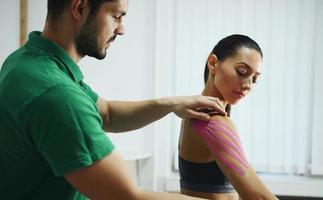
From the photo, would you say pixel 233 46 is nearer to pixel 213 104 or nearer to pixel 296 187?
pixel 213 104

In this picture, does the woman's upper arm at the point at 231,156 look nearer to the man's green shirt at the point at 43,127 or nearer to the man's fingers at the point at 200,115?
the man's fingers at the point at 200,115

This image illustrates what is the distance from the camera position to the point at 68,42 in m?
1.06

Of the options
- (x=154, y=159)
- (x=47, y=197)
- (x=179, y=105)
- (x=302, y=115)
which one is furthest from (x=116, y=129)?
(x=302, y=115)

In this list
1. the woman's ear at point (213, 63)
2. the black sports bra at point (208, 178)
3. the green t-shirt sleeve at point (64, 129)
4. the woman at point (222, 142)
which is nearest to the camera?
the green t-shirt sleeve at point (64, 129)

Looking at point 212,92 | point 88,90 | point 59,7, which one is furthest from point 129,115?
point 59,7

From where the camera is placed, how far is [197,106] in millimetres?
1294

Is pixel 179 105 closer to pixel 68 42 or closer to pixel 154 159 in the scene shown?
pixel 68 42

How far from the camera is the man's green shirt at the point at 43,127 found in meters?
0.85

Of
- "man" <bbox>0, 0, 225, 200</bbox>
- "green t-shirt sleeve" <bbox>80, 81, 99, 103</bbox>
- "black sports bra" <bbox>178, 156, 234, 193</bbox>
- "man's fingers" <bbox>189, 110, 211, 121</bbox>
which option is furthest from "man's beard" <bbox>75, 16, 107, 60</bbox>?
"black sports bra" <bbox>178, 156, 234, 193</bbox>

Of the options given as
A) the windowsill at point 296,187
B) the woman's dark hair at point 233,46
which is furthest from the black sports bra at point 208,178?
the windowsill at point 296,187

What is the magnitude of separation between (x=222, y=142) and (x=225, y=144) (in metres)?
0.01

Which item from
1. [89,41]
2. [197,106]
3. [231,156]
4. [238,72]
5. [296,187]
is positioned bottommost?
[296,187]

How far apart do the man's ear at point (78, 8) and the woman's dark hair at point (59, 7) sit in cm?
2

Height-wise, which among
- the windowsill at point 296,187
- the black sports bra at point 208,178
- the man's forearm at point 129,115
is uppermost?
the man's forearm at point 129,115
